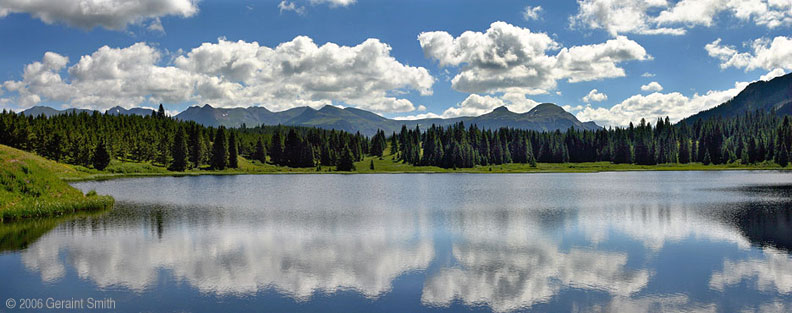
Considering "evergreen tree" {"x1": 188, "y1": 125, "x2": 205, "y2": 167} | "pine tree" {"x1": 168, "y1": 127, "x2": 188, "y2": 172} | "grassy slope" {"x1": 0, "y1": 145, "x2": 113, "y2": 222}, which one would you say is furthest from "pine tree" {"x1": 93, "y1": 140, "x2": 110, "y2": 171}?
"grassy slope" {"x1": 0, "y1": 145, "x2": 113, "y2": 222}

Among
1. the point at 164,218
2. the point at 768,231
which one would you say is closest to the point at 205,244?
the point at 164,218

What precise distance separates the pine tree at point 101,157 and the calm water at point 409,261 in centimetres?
12442

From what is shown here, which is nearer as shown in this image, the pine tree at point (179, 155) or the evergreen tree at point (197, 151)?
the pine tree at point (179, 155)

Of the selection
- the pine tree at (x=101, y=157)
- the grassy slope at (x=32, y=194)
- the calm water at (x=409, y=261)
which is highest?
the pine tree at (x=101, y=157)

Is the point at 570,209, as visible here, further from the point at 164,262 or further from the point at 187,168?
the point at 187,168

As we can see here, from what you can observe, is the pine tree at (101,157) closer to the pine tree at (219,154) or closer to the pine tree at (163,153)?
the pine tree at (163,153)

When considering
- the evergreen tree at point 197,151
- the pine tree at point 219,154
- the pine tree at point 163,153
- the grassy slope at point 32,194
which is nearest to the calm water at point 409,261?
the grassy slope at point 32,194

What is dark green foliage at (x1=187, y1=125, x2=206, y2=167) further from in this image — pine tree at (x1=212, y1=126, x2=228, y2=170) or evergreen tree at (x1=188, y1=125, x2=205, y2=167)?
pine tree at (x1=212, y1=126, x2=228, y2=170)

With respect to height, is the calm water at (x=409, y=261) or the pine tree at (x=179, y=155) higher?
the pine tree at (x=179, y=155)

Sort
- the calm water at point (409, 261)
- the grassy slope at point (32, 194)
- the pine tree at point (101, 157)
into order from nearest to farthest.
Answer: the calm water at point (409, 261)
the grassy slope at point (32, 194)
the pine tree at point (101, 157)

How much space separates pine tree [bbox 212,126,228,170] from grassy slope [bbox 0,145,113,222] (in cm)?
14381

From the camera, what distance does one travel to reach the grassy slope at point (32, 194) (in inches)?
1797

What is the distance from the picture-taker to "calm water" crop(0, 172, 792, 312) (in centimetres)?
2077

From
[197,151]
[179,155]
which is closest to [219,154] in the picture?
[197,151]
